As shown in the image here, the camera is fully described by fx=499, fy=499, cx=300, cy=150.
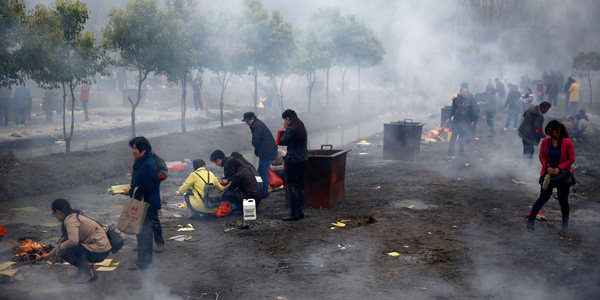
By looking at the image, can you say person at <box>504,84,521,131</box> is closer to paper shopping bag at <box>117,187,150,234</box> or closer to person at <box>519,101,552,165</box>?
person at <box>519,101,552,165</box>

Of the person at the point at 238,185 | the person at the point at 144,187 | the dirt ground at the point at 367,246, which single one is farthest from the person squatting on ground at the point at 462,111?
the person at the point at 144,187

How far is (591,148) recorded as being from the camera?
15.6 meters

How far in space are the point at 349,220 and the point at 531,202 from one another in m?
3.48

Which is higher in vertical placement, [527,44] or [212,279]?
[527,44]

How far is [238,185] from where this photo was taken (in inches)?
321

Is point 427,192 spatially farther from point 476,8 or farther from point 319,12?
point 476,8

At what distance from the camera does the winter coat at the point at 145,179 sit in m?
5.65

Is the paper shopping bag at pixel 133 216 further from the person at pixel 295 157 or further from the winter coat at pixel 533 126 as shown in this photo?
the winter coat at pixel 533 126

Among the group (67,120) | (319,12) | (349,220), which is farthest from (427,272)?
(319,12)

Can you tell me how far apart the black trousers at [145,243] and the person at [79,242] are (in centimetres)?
45

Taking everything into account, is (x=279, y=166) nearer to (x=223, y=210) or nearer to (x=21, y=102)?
(x=223, y=210)

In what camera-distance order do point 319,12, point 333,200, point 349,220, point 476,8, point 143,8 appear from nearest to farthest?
1. point 349,220
2. point 333,200
3. point 143,8
4. point 319,12
5. point 476,8

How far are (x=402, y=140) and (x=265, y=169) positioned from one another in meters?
5.37

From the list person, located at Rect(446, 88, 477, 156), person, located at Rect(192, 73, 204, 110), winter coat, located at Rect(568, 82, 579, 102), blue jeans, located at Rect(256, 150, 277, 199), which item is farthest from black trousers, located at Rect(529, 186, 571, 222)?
person, located at Rect(192, 73, 204, 110)
